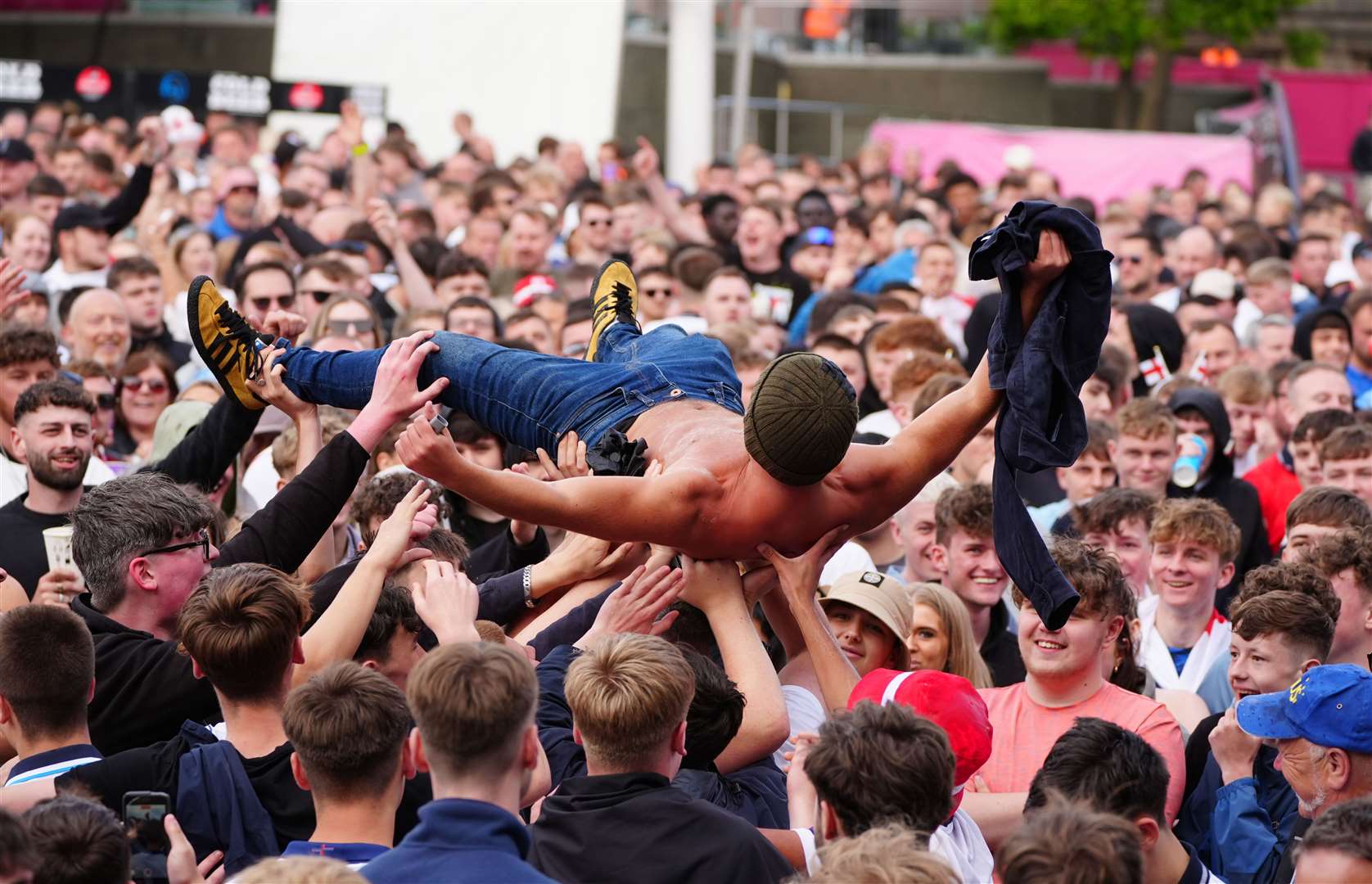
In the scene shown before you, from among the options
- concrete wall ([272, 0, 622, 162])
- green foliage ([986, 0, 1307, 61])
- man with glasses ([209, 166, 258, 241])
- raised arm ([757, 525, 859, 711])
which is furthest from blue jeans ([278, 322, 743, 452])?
green foliage ([986, 0, 1307, 61])

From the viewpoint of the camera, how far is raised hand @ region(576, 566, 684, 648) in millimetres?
4336

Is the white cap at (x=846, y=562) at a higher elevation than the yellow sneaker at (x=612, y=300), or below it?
below

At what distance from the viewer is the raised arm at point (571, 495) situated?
4.32 metres

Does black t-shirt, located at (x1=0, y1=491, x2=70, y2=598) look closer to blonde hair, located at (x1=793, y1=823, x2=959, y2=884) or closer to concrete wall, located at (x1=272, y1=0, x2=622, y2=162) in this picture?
blonde hair, located at (x1=793, y1=823, x2=959, y2=884)

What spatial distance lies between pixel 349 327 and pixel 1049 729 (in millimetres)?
3689

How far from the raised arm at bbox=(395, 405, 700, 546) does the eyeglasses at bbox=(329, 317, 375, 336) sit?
2618 mm

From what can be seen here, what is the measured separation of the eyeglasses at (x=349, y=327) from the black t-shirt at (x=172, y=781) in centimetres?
357

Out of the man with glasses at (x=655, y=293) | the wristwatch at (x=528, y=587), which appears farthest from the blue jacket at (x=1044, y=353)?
the man with glasses at (x=655, y=293)

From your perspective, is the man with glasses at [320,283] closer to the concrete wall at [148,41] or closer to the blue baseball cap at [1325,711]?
the blue baseball cap at [1325,711]

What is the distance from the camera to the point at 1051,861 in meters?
2.87

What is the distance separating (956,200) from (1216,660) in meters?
9.43

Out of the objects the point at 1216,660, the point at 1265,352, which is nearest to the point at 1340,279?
the point at 1265,352

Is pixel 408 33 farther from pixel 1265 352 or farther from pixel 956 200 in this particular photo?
pixel 1265 352

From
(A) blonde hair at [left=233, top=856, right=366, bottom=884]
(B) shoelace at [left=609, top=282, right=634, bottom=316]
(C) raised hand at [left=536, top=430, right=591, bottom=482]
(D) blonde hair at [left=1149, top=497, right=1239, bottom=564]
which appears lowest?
(D) blonde hair at [left=1149, top=497, right=1239, bottom=564]
